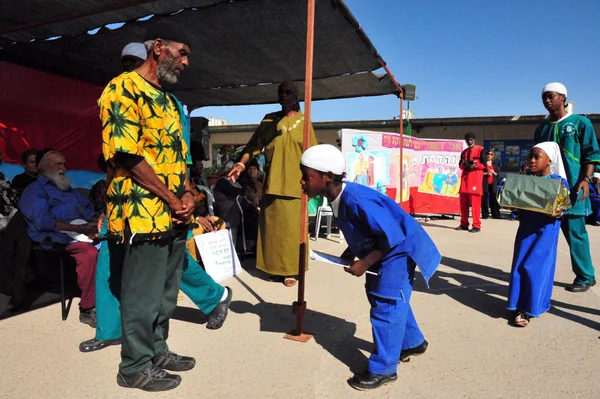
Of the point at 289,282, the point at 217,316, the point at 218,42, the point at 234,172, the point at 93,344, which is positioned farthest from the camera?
the point at 218,42

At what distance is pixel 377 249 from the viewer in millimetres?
2490

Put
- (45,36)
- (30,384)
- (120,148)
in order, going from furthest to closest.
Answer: (45,36), (30,384), (120,148)

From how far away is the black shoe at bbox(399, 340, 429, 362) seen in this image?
2.86 metres

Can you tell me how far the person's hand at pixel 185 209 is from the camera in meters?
2.34

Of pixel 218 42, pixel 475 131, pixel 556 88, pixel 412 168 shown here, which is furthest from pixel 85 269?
pixel 475 131

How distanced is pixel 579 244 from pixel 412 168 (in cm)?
642

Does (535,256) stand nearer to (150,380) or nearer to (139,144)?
(150,380)

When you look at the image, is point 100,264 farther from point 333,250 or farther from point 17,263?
point 333,250

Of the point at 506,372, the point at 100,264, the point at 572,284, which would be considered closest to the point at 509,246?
→ the point at 572,284

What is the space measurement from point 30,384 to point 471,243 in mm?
6705

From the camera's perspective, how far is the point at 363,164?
898 cm

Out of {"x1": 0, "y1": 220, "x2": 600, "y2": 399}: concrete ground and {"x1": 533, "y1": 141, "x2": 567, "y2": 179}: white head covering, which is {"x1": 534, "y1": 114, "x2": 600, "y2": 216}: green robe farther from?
{"x1": 0, "y1": 220, "x2": 600, "y2": 399}: concrete ground

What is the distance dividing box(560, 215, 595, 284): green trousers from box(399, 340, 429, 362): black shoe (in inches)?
91.2

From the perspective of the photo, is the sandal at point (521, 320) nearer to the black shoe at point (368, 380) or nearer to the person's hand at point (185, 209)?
the black shoe at point (368, 380)
